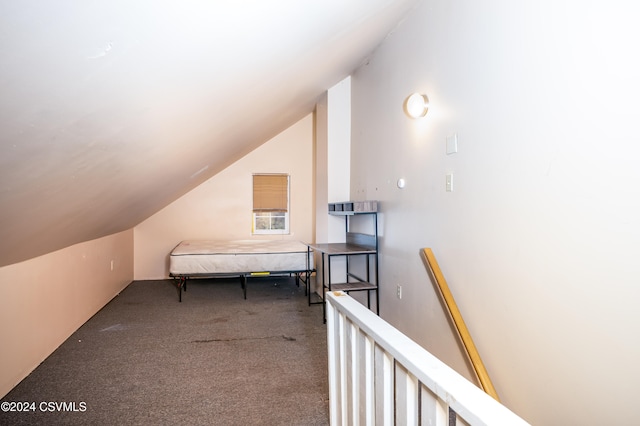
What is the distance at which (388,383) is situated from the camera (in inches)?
37.6

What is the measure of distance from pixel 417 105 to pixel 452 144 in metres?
0.48

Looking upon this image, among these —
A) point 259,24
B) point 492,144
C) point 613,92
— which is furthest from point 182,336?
point 613,92

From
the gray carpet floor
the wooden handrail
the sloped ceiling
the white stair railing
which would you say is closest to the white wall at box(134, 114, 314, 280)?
the gray carpet floor

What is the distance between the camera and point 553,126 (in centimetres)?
142

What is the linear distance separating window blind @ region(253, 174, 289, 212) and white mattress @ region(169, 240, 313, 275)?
1114 millimetres

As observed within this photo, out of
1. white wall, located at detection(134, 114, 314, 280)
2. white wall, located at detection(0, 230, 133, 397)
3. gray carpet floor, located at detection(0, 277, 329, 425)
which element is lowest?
gray carpet floor, located at detection(0, 277, 329, 425)

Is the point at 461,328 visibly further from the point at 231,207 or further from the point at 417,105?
the point at 231,207

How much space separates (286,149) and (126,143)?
401 centimetres

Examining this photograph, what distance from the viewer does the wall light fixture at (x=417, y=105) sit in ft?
7.74

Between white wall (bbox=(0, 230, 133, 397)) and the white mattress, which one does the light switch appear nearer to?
the white mattress

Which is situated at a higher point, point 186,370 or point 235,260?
point 235,260

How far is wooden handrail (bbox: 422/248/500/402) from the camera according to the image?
1732mm

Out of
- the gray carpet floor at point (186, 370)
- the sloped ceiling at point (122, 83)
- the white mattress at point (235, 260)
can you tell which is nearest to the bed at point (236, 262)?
the white mattress at point (235, 260)

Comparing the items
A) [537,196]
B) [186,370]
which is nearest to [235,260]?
[186,370]
